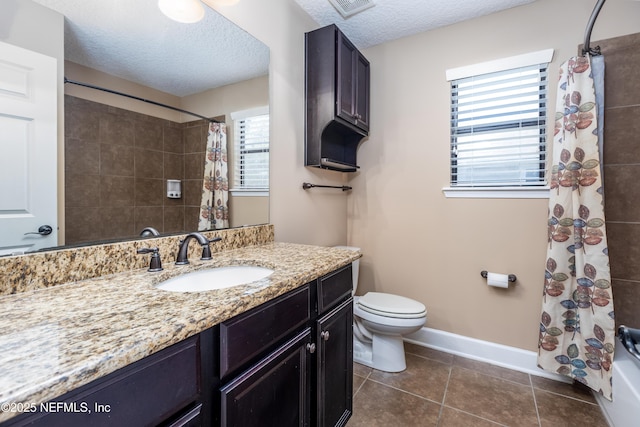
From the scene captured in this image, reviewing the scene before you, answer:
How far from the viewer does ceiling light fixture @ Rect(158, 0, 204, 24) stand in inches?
47.7

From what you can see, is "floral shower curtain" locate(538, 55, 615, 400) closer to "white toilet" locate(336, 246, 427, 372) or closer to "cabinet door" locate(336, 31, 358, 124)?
"white toilet" locate(336, 246, 427, 372)

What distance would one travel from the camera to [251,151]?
166cm

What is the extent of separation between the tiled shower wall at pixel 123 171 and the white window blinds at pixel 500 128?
1.84 meters

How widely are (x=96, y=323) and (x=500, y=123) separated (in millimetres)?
2427

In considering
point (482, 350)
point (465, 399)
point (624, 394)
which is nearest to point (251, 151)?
point (465, 399)

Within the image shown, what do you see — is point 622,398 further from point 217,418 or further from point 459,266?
point 217,418

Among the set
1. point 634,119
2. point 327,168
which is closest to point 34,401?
point 327,168

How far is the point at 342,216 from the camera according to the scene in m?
2.59

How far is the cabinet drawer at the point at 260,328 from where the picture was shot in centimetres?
76

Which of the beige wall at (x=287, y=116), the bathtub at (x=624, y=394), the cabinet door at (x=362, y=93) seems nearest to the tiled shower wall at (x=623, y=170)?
the bathtub at (x=624, y=394)

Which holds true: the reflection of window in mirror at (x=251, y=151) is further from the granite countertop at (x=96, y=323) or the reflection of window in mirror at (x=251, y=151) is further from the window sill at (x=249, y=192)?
the granite countertop at (x=96, y=323)

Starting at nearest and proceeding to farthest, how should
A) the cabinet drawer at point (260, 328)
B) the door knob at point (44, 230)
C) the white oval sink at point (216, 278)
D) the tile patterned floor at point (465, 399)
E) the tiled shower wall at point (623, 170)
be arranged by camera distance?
1. the cabinet drawer at point (260, 328)
2. the door knob at point (44, 230)
3. the white oval sink at point (216, 278)
4. the tile patterned floor at point (465, 399)
5. the tiled shower wall at point (623, 170)

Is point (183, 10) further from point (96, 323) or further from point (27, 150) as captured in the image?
point (96, 323)

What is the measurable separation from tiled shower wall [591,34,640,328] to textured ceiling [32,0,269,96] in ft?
6.90
